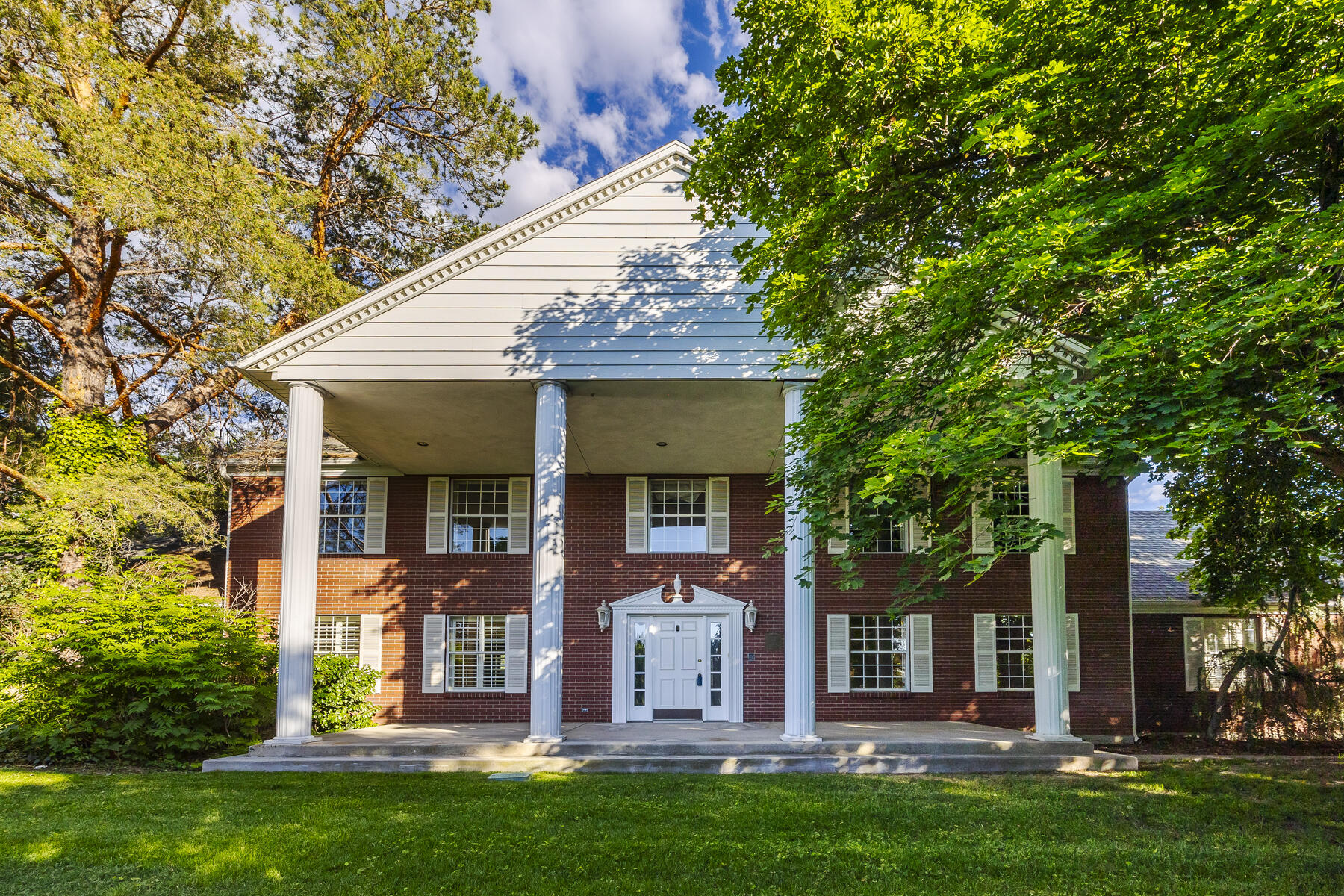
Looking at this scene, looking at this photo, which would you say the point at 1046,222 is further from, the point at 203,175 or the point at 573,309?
the point at 203,175

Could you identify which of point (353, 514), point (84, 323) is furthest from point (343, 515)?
point (84, 323)

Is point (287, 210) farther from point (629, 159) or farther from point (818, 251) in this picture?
point (818, 251)

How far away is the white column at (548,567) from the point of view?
10.2 meters

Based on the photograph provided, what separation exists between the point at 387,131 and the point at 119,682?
41.9ft

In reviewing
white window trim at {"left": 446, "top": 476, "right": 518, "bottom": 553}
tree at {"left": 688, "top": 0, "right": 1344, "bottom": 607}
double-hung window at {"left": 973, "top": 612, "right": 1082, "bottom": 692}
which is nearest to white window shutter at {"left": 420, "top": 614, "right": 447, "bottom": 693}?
white window trim at {"left": 446, "top": 476, "right": 518, "bottom": 553}

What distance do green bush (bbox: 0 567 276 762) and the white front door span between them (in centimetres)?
667

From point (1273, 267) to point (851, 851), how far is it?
508 cm

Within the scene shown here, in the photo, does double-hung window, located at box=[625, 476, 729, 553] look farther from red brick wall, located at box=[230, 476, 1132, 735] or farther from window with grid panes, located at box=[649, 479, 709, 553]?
red brick wall, located at box=[230, 476, 1132, 735]

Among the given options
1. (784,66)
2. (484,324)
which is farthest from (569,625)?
(784,66)

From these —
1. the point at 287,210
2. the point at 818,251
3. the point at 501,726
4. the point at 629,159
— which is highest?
the point at 287,210

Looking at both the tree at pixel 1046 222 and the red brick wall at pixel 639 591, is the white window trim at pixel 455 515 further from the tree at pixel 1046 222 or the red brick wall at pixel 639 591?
the tree at pixel 1046 222

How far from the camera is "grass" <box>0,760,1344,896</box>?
5.56 m

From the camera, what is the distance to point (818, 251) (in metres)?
7.38

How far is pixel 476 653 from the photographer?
14977 mm
